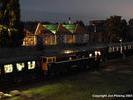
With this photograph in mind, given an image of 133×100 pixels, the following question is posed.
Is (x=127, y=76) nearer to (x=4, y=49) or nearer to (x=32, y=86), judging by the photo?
(x=32, y=86)

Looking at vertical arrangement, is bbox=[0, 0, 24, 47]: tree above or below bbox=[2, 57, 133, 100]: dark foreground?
above

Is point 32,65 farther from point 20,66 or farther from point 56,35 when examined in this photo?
point 56,35

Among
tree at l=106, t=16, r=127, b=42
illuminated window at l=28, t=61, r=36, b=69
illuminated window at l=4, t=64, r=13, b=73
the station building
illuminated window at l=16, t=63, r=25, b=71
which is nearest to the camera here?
illuminated window at l=4, t=64, r=13, b=73

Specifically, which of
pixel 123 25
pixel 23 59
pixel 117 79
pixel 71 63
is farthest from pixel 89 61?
pixel 123 25

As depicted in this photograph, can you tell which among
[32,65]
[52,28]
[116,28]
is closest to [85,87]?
[32,65]

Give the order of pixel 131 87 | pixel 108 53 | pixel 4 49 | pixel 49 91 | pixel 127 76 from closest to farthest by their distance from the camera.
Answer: pixel 49 91
pixel 131 87
pixel 127 76
pixel 4 49
pixel 108 53

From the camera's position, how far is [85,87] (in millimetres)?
38812

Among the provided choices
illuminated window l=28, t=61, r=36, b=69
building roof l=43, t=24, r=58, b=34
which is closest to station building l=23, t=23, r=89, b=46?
building roof l=43, t=24, r=58, b=34

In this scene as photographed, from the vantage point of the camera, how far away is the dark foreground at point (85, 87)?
33344 millimetres

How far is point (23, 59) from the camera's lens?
3984 cm

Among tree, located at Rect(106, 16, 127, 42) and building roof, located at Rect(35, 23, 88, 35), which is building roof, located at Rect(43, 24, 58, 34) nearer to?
building roof, located at Rect(35, 23, 88, 35)

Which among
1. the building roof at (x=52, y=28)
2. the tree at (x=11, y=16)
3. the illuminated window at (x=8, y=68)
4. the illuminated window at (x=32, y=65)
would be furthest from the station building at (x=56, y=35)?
the illuminated window at (x=8, y=68)

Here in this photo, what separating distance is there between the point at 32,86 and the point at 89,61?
59.3ft

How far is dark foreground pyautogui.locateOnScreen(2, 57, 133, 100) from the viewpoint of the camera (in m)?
33.3
